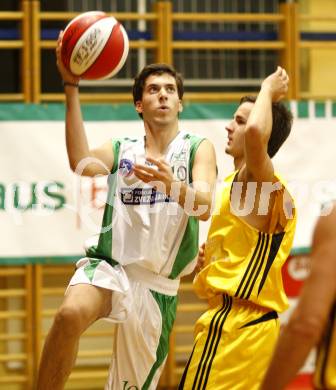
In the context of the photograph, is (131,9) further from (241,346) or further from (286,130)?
(241,346)

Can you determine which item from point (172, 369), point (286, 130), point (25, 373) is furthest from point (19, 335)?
point (286, 130)

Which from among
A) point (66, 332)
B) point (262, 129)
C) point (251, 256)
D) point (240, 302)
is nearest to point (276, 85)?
point (262, 129)

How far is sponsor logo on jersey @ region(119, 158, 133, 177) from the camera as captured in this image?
4.85m

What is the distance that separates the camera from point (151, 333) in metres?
4.81

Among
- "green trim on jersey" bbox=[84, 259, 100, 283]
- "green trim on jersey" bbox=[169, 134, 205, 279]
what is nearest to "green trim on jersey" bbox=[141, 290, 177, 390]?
"green trim on jersey" bbox=[169, 134, 205, 279]

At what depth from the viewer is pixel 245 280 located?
3.85m

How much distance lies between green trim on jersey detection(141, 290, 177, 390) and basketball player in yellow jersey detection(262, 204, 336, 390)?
2.61 metres

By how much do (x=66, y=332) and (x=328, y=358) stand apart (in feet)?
7.64

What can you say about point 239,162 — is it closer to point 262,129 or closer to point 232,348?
point 262,129

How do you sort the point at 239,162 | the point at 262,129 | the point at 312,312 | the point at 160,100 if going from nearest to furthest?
the point at 312,312 < the point at 262,129 < the point at 239,162 < the point at 160,100

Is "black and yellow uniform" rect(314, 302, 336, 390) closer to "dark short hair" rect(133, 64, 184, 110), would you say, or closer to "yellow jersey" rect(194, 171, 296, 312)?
"yellow jersey" rect(194, 171, 296, 312)

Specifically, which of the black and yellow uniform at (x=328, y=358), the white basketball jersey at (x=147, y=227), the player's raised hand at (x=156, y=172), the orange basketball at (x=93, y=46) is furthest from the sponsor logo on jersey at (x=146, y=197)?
the black and yellow uniform at (x=328, y=358)

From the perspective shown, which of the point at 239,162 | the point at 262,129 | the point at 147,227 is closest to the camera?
the point at 262,129

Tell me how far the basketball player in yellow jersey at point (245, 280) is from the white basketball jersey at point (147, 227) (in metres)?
0.81
